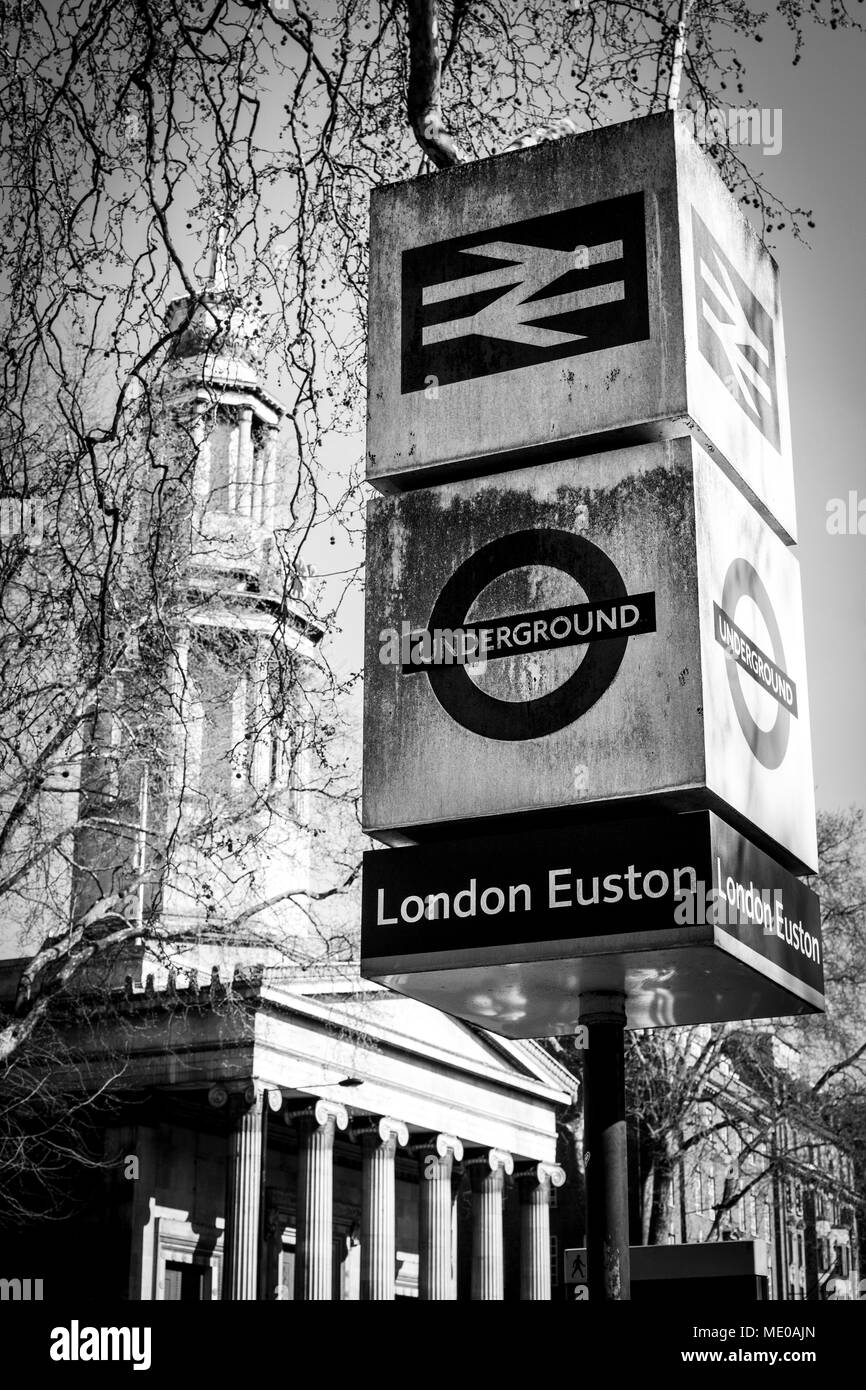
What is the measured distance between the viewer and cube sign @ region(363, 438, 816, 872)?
5.82m

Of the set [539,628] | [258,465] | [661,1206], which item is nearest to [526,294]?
[539,628]

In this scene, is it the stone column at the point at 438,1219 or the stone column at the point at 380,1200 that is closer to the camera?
the stone column at the point at 380,1200

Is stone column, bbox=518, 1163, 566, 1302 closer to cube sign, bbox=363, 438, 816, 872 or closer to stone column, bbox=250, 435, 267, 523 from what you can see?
stone column, bbox=250, 435, 267, 523

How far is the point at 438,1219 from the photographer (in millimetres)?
50531

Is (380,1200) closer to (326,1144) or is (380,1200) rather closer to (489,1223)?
(326,1144)

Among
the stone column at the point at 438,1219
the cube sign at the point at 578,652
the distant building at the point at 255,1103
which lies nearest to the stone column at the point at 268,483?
the distant building at the point at 255,1103

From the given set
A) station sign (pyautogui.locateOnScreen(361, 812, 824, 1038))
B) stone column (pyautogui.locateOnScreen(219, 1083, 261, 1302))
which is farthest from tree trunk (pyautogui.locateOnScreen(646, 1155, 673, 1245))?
station sign (pyautogui.locateOnScreen(361, 812, 824, 1038))

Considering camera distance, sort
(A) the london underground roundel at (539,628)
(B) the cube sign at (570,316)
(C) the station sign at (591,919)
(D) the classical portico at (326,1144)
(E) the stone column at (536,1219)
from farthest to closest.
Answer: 1. (E) the stone column at (536,1219)
2. (D) the classical portico at (326,1144)
3. (B) the cube sign at (570,316)
4. (A) the london underground roundel at (539,628)
5. (C) the station sign at (591,919)

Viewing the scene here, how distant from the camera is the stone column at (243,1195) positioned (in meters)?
39.5

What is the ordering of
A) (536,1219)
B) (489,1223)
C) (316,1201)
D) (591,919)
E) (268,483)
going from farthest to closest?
(536,1219) → (489,1223) → (316,1201) → (268,483) → (591,919)

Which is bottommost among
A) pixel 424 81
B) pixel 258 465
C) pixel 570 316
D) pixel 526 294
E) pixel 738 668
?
pixel 738 668

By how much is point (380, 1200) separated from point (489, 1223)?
6.47 metres

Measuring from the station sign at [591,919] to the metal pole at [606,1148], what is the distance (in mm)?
116

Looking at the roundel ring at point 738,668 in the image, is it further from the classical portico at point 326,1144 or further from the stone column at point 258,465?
the classical portico at point 326,1144
